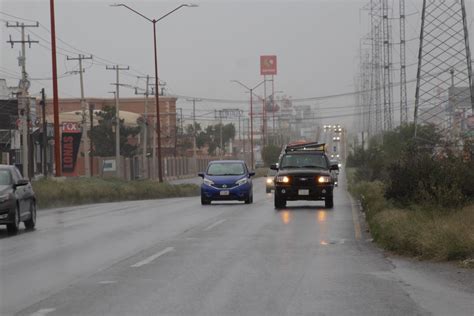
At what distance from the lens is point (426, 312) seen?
9.87m

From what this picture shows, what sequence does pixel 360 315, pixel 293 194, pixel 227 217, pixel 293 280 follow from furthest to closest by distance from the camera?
pixel 293 194 → pixel 227 217 → pixel 293 280 → pixel 360 315

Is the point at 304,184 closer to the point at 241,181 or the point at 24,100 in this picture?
the point at 241,181

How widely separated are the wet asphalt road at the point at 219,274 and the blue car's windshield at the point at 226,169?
40.0 feet

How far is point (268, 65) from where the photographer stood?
193375 mm

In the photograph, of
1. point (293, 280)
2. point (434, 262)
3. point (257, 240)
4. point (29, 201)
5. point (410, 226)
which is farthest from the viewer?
point (29, 201)

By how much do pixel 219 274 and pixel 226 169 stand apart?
73.7ft

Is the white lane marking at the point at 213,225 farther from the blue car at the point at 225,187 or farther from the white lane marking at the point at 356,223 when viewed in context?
the blue car at the point at 225,187

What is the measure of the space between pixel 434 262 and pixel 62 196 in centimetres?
2833

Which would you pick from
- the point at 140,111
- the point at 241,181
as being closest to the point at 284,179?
the point at 241,181

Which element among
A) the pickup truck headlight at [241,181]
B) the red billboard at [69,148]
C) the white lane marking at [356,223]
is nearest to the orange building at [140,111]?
the red billboard at [69,148]

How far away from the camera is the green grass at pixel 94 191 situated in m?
40.0

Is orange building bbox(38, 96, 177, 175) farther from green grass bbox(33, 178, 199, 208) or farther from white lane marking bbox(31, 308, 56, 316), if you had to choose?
white lane marking bbox(31, 308, 56, 316)

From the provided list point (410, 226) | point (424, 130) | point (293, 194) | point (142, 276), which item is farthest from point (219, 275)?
point (424, 130)

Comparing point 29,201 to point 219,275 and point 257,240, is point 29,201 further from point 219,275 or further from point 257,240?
point 219,275
